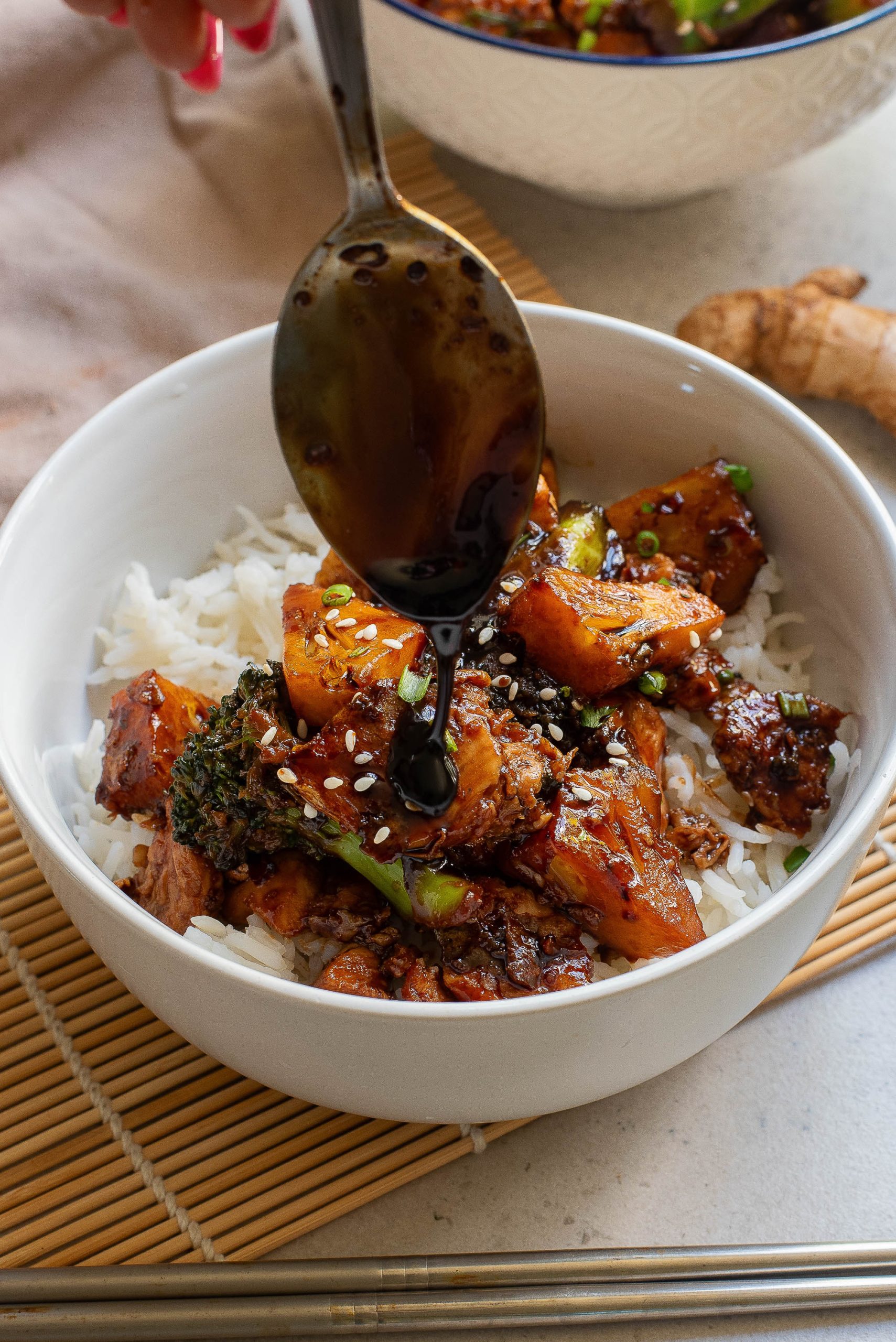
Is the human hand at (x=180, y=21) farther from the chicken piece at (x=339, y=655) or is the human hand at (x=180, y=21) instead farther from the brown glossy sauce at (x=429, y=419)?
the chicken piece at (x=339, y=655)

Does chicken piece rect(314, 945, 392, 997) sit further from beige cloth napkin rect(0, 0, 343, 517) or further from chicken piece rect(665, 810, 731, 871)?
beige cloth napkin rect(0, 0, 343, 517)

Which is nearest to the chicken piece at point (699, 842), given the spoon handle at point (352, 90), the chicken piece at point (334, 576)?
the chicken piece at point (334, 576)

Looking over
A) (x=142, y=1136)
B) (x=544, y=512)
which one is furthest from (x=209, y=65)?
(x=142, y=1136)

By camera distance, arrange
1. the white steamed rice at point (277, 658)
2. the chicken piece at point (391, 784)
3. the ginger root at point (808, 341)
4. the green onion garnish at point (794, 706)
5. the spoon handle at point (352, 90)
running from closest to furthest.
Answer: the spoon handle at point (352, 90), the chicken piece at point (391, 784), the white steamed rice at point (277, 658), the green onion garnish at point (794, 706), the ginger root at point (808, 341)

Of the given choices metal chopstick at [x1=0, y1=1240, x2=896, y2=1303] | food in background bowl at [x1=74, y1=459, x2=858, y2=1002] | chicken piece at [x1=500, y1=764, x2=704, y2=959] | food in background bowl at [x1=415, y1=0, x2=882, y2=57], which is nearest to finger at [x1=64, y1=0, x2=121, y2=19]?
food in background bowl at [x1=415, y1=0, x2=882, y2=57]

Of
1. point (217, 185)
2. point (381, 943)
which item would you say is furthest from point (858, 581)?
point (217, 185)

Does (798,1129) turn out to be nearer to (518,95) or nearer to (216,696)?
(216,696)
